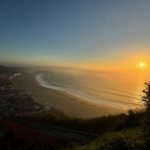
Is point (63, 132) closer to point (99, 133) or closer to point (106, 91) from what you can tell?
point (99, 133)

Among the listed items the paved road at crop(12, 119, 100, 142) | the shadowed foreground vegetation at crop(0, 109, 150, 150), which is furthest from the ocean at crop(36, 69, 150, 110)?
the paved road at crop(12, 119, 100, 142)

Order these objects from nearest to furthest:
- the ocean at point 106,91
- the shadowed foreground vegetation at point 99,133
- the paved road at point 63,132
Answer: the shadowed foreground vegetation at point 99,133
the paved road at point 63,132
the ocean at point 106,91

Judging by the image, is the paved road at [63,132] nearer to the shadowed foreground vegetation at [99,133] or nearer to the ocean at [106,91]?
the shadowed foreground vegetation at [99,133]

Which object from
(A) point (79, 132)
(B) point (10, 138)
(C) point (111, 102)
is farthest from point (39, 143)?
(C) point (111, 102)

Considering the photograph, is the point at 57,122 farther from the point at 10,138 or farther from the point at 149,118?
the point at 149,118

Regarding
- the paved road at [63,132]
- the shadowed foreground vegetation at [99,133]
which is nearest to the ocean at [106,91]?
the shadowed foreground vegetation at [99,133]

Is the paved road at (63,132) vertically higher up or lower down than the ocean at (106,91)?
lower down

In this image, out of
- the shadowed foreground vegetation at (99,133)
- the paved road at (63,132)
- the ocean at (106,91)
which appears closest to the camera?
the shadowed foreground vegetation at (99,133)

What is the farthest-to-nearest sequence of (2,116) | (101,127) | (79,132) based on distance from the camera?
(2,116)
(101,127)
(79,132)

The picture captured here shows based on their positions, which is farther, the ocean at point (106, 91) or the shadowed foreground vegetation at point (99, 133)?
the ocean at point (106, 91)
